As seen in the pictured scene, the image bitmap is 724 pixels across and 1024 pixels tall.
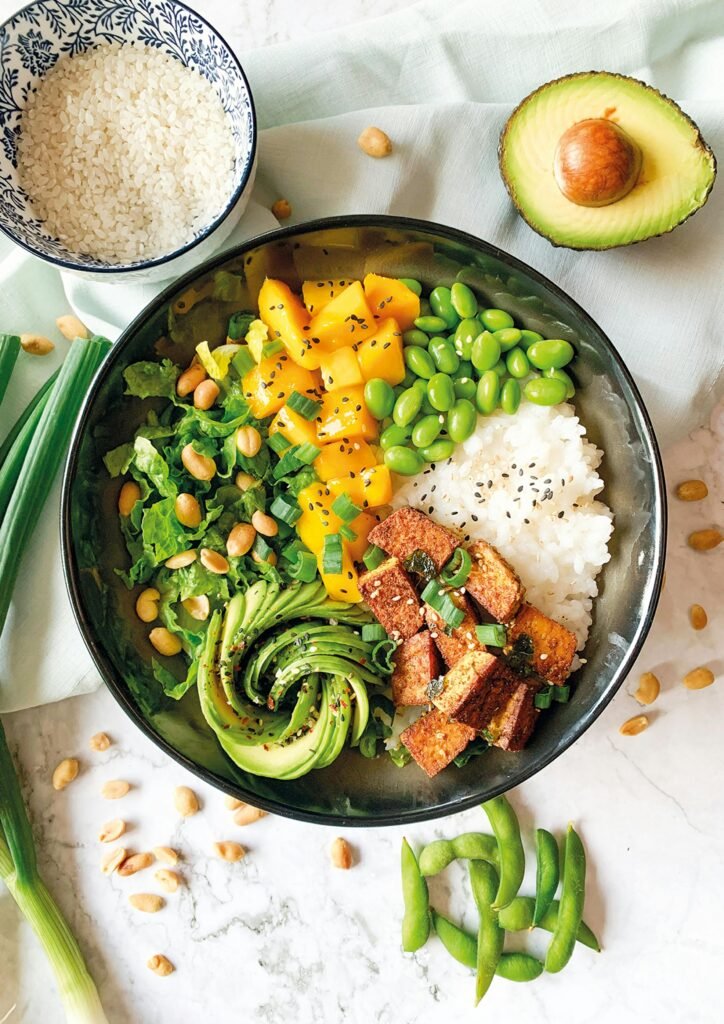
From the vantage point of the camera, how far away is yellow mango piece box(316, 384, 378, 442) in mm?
2176

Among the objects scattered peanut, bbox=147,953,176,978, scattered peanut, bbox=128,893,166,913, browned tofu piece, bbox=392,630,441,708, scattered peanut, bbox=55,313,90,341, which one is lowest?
scattered peanut, bbox=147,953,176,978

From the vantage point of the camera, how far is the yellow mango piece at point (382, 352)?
86.0 inches

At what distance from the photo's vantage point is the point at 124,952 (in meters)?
2.57

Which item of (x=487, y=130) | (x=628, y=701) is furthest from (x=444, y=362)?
(x=628, y=701)

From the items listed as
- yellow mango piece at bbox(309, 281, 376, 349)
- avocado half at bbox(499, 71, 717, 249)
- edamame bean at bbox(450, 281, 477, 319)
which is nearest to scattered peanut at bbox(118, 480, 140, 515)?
yellow mango piece at bbox(309, 281, 376, 349)

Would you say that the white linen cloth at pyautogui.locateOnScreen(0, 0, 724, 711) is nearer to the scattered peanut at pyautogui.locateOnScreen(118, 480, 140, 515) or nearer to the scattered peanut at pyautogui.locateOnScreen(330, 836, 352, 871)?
the scattered peanut at pyautogui.locateOnScreen(118, 480, 140, 515)

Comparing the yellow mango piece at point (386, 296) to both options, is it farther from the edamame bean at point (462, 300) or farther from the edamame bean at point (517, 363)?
the edamame bean at point (517, 363)

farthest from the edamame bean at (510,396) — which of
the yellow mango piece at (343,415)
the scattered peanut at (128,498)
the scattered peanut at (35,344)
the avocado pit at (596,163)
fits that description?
the scattered peanut at (35,344)

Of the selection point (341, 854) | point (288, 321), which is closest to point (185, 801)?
point (341, 854)

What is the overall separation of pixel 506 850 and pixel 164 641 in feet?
3.56

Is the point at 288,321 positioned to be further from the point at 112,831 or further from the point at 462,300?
the point at 112,831

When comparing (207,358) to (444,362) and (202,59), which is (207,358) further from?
(202,59)

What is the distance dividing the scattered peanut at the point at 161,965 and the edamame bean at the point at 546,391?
6.17ft

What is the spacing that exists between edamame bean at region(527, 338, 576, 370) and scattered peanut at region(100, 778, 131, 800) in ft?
5.36
